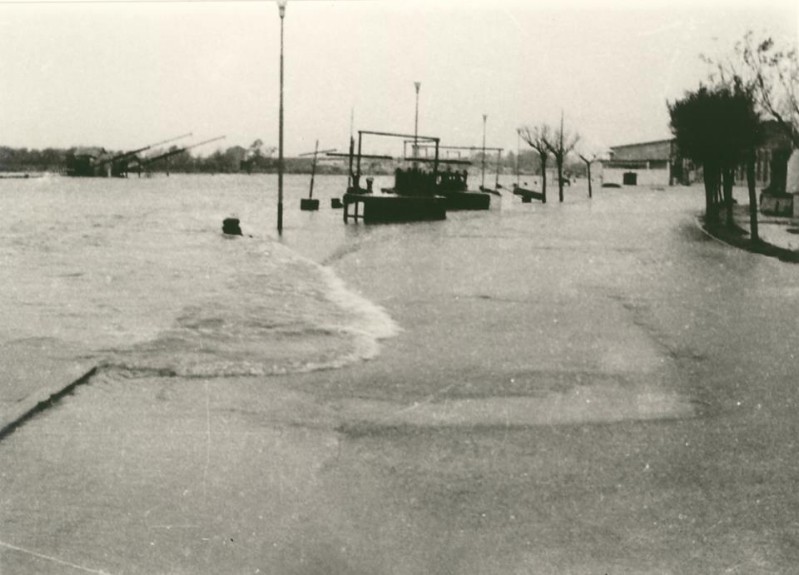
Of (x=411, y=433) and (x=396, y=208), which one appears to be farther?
(x=396, y=208)

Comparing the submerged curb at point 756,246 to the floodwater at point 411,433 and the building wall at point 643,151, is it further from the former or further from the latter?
the building wall at point 643,151

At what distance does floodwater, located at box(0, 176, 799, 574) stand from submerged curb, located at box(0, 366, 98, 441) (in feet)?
0.26

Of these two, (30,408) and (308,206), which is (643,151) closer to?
(308,206)

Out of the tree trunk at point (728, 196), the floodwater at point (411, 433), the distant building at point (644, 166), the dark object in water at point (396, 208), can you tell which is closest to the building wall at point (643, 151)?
the distant building at point (644, 166)

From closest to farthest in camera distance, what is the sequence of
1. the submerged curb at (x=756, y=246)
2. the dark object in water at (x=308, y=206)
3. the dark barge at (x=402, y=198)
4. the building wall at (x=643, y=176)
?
the submerged curb at (x=756, y=246) < the dark barge at (x=402, y=198) < the dark object in water at (x=308, y=206) < the building wall at (x=643, y=176)

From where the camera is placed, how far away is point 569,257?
22000 millimetres

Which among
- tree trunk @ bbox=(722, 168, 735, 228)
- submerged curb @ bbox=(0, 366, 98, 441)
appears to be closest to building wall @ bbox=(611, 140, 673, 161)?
tree trunk @ bbox=(722, 168, 735, 228)

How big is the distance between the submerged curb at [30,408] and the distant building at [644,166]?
97.6 meters

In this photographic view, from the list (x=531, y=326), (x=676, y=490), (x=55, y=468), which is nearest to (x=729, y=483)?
(x=676, y=490)

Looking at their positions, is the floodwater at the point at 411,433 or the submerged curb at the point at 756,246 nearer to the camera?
the floodwater at the point at 411,433

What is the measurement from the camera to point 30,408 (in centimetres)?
672

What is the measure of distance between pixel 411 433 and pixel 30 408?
107 inches

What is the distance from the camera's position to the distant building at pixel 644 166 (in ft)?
339

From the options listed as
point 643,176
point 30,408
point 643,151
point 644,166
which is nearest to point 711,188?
point 30,408
